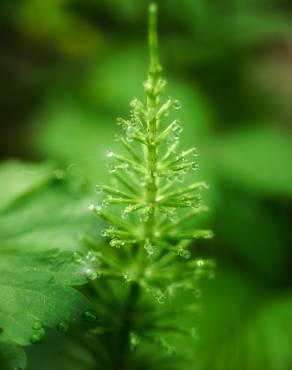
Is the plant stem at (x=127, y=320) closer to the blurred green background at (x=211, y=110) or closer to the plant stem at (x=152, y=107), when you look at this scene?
the plant stem at (x=152, y=107)

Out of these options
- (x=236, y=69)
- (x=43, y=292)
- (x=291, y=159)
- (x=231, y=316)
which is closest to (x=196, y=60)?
(x=236, y=69)

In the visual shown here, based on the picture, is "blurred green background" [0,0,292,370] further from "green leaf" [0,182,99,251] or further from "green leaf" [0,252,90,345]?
"green leaf" [0,252,90,345]

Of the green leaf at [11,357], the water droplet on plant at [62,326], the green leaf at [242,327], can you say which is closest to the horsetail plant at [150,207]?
the water droplet on plant at [62,326]

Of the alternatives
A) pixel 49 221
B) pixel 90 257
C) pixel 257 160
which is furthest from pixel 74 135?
pixel 90 257

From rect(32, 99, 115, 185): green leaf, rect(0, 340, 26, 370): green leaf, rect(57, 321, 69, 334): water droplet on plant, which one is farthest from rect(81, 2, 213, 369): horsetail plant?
rect(32, 99, 115, 185): green leaf

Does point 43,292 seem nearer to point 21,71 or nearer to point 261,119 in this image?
point 261,119

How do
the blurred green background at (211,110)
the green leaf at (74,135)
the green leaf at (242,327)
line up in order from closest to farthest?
the green leaf at (242,327), the blurred green background at (211,110), the green leaf at (74,135)

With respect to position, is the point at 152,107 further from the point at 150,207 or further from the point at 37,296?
the point at 37,296
